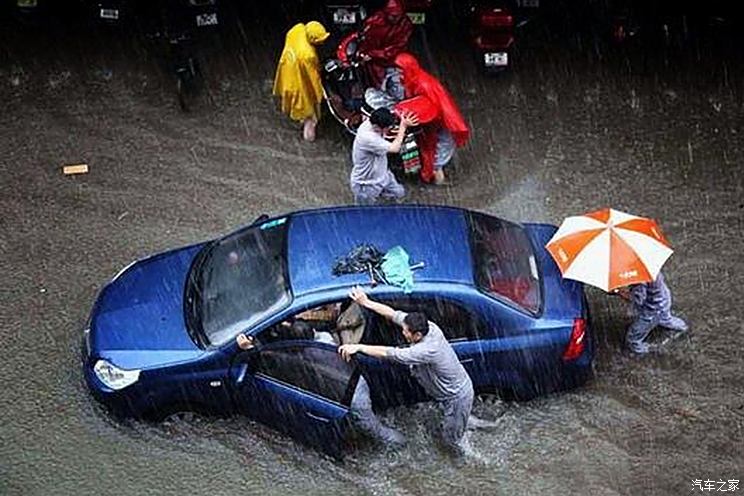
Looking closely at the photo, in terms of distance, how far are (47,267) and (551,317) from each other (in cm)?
455

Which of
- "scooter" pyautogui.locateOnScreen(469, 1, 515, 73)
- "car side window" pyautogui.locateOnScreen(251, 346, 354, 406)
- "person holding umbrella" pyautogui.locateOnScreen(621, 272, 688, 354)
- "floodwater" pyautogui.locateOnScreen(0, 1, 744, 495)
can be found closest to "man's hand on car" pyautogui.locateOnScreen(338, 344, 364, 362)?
"car side window" pyautogui.locateOnScreen(251, 346, 354, 406)

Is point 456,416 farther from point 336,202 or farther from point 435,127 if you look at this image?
point 435,127

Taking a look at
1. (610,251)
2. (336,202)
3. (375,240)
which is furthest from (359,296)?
(336,202)

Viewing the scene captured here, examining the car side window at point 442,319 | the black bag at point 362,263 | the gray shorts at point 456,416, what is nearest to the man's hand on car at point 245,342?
Answer: the black bag at point 362,263

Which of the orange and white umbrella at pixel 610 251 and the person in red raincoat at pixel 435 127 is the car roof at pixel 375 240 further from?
the person in red raincoat at pixel 435 127

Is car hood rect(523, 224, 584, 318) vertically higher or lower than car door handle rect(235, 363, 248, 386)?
higher

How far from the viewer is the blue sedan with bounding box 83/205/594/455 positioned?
7.86m

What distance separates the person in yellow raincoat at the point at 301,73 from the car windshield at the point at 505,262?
293 cm

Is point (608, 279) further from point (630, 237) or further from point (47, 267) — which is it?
point (47, 267)

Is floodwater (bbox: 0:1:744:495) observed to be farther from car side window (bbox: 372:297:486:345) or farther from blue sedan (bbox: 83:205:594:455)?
car side window (bbox: 372:297:486:345)

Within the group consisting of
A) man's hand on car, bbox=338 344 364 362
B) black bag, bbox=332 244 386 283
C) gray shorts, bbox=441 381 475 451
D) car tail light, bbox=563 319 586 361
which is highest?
black bag, bbox=332 244 386 283

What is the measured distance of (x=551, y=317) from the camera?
8.14 m

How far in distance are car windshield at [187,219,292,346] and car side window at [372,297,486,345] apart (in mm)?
752

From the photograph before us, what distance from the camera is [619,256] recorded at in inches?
322
